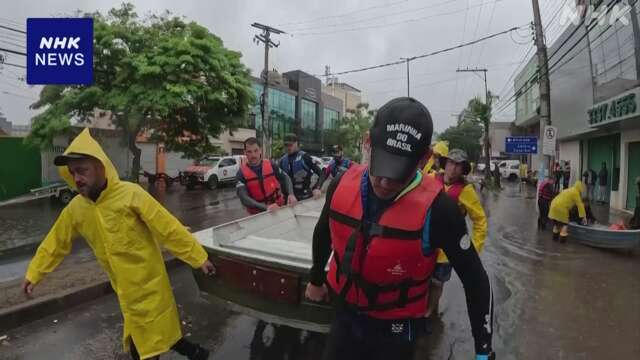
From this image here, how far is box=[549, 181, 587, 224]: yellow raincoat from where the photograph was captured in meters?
8.79

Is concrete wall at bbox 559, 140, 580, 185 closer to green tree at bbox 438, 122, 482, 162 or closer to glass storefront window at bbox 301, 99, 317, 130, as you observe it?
glass storefront window at bbox 301, 99, 317, 130

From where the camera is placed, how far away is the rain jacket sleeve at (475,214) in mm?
3924

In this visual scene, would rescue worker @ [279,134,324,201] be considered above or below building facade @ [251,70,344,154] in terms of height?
below

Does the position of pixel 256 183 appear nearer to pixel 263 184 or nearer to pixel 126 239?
pixel 263 184

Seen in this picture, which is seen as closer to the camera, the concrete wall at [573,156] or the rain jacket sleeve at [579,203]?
the rain jacket sleeve at [579,203]

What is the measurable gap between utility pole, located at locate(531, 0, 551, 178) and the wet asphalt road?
599 centimetres

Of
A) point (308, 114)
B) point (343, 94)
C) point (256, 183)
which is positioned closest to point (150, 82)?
point (256, 183)

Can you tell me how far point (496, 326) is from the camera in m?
4.47

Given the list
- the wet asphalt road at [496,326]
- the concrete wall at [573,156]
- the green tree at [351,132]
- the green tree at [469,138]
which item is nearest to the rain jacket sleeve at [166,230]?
the wet asphalt road at [496,326]

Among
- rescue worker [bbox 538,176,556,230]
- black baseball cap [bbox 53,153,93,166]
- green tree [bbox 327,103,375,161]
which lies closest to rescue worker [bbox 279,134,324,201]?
black baseball cap [bbox 53,153,93,166]

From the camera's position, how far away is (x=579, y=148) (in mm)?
20781

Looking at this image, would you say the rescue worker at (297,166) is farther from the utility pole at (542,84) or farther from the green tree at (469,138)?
the green tree at (469,138)

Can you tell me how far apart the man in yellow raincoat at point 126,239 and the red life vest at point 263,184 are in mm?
2313

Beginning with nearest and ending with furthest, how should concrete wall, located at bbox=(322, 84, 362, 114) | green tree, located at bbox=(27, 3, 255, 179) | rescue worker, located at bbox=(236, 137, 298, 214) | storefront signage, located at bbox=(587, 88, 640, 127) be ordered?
rescue worker, located at bbox=(236, 137, 298, 214) → storefront signage, located at bbox=(587, 88, 640, 127) → green tree, located at bbox=(27, 3, 255, 179) → concrete wall, located at bbox=(322, 84, 362, 114)
